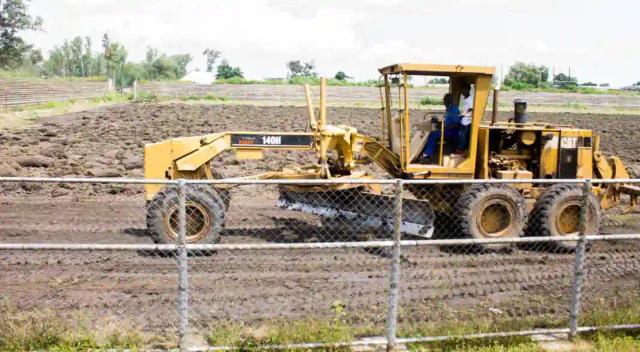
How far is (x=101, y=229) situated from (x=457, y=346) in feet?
21.2

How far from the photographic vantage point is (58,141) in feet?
67.8

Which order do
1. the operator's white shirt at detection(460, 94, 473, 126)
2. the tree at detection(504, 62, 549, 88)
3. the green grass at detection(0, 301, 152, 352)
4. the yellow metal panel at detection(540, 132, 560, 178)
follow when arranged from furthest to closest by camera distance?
the tree at detection(504, 62, 549, 88) < the yellow metal panel at detection(540, 132, 560, 178) < the operator's white shirt at detection(460, 94, 473, 126) < the green grass at detection(0, 301, 152, 352)

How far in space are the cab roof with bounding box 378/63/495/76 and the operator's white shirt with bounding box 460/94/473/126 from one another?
1.42ft

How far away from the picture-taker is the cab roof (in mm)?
9805

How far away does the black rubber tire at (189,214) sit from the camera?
9.12 m

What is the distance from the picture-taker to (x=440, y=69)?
9820 mm

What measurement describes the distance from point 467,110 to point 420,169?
1112 mm

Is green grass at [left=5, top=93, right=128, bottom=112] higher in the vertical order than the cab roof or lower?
lower

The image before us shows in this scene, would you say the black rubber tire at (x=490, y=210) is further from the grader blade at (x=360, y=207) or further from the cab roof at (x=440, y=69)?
the cab roof at (x=440, y=69)

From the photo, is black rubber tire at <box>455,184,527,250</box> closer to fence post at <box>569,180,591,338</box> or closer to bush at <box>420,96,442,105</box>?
fence post at <box>569,180,591,338</box>

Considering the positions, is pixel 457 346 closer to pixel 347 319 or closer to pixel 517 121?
pixel 347 319

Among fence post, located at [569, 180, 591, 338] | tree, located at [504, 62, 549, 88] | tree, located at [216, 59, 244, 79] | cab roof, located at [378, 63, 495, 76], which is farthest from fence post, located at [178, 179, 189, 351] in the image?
tree, located at [216, 59, 244, 79]

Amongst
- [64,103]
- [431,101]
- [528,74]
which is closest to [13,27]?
[64,103]

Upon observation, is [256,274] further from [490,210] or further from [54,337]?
[490,210]
